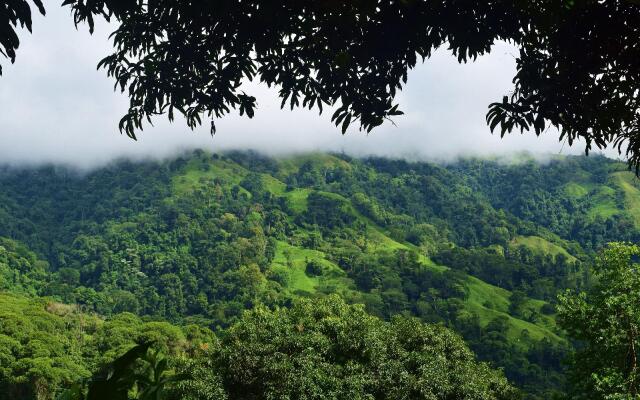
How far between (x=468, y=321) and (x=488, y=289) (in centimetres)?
3525

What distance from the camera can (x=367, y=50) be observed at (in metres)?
→ 6.00

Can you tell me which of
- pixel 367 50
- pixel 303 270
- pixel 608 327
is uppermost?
pixel 367 50

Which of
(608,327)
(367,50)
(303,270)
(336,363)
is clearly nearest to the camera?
(367,50)

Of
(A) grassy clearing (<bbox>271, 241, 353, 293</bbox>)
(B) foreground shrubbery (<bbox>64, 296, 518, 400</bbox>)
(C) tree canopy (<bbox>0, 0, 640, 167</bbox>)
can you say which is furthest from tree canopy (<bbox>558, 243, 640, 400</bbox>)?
(A) grassy clearing (<bbox>271, 241, 353, 293</bbox>)

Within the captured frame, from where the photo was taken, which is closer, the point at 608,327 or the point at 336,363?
the point at 608,327

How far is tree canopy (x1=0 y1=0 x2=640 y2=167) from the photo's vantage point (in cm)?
539

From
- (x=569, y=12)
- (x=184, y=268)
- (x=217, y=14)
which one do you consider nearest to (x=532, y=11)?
(x=569, y=12)

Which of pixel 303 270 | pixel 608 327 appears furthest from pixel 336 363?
pixel 303 270

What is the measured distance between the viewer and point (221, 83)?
6750 mm

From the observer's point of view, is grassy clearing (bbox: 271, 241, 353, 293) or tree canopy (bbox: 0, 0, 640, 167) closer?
tree canopy (bbox: 0, 0, 640, 167)

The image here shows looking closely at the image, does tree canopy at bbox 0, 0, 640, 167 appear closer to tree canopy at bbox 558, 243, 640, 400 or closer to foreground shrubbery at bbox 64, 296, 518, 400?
tree canopy at bbox 558, 243, 640, 400

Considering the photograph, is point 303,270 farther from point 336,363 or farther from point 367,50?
point 367,50

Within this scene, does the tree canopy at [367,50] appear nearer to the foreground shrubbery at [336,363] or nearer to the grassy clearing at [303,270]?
the foreground shrubbery at [336,363]

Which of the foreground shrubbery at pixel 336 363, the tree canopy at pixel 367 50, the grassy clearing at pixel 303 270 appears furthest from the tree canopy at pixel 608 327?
the grassy clearing at pixel 303 270
